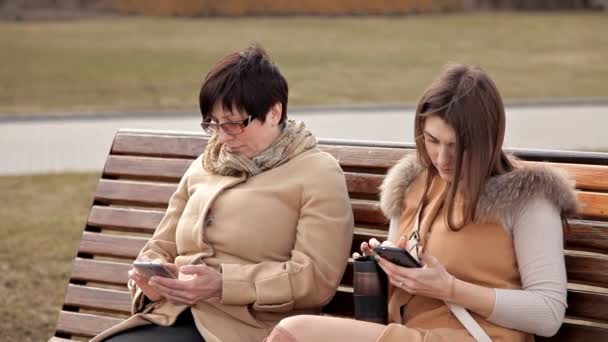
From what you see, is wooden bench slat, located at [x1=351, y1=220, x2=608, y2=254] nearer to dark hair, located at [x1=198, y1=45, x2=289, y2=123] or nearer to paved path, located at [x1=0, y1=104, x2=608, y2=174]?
dark hair, located at [x1=198, y1=45, x2=289, y2=123]

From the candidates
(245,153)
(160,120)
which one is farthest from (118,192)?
(160,120)

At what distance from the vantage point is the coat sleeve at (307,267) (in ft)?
12.4

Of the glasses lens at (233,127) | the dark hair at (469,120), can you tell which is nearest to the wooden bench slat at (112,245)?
the glasses lens at (233,127)

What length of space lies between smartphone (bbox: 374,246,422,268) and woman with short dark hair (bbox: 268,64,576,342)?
0.07ft

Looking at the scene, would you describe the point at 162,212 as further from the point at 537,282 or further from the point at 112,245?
the point at 537,282

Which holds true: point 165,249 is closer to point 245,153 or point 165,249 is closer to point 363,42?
point 245,153

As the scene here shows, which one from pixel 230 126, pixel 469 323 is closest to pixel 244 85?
pixel 230 126

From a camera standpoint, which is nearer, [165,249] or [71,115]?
[165,249]

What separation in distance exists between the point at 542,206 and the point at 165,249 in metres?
1.45

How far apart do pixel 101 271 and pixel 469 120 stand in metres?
1.92

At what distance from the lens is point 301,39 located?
26.5 m

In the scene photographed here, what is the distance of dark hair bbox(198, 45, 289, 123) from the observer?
3.80m

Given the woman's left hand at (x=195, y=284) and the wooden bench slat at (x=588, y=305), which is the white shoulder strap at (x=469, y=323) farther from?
the woman's left hand at (x=195, y=284)

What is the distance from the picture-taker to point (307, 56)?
23.5 metres
